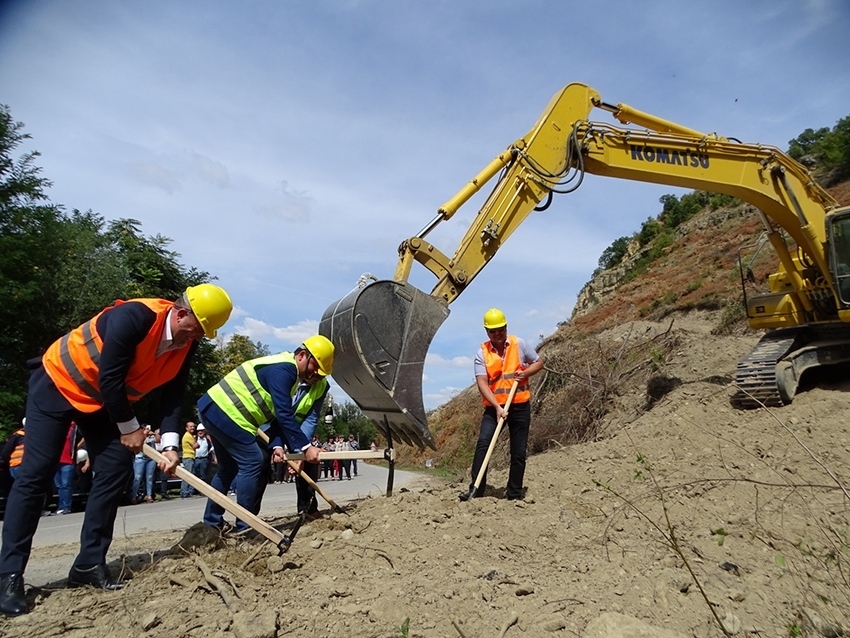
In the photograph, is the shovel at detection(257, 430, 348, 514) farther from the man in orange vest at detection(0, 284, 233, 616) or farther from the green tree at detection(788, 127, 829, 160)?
the green tree at detection(788, 127, 829, 160)

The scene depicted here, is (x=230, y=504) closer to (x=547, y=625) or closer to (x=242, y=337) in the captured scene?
(x=547, y=625)

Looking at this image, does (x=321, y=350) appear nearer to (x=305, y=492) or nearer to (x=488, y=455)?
(x=305, y=492)

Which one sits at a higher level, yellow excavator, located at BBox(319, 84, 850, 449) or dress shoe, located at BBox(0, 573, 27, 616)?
yellow excavator, located at BBox(319, 84, 850, 449)

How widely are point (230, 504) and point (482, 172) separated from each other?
4.34m

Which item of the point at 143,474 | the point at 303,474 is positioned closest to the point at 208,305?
the point at 303,474

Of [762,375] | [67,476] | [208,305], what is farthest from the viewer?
[67,476]

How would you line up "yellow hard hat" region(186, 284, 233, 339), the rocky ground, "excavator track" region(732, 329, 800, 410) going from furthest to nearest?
1. "excavator track" region(732, 329, 800, 410)
2. "yellow hard hat" region(186, 284, 233, 339)
3. the rocky ground

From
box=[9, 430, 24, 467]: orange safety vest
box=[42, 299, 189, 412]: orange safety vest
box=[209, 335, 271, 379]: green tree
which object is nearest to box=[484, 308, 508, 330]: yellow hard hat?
box=[42, 299, 189, 412]: orange safety vest

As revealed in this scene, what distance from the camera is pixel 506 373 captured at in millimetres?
5996

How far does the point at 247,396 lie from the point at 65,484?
652 centimetres

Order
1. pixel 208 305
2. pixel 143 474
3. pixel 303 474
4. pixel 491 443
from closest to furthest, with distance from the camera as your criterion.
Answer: pixel 208 305
pixel 303 474
pixel 491 443
pixel 143 474

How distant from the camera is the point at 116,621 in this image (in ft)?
9.88

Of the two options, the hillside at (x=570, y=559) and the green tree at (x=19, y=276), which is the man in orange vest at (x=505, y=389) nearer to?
the hillside at (x=570, y=559)

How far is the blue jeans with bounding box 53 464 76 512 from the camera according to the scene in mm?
9484
